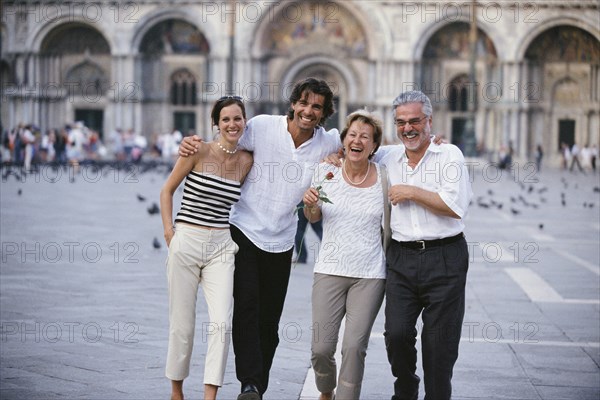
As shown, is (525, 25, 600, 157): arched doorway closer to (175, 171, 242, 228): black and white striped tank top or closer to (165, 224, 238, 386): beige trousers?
(175, 171, 242, 228): black and white striped tank top

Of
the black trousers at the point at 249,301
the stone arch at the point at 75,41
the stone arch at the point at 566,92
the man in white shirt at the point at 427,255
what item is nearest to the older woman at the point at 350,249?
the man in white shirt at the point at 427,255

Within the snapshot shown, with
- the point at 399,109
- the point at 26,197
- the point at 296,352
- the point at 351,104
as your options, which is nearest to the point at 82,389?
the point at 296,352

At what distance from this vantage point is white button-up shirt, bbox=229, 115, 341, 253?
658 cm

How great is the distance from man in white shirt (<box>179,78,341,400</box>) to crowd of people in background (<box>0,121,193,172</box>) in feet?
88.1

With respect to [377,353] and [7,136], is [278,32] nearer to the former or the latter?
[7,136]

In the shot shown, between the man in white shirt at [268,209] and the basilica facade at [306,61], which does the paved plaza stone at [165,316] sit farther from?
the basilica facade at [306,61]

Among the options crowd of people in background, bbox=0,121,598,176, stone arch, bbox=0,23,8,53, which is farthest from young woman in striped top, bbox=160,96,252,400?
stone arch, bbox=0,23,8,53

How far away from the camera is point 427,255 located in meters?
6.03

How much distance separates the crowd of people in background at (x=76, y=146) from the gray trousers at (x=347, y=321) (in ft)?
90.0

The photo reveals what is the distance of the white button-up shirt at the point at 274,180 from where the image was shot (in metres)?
6.58

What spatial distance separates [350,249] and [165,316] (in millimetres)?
3755

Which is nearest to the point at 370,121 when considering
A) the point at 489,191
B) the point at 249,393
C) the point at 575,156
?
the point at 249,393

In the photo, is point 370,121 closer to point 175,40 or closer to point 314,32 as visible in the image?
point 314,32

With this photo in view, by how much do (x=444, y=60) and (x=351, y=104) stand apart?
4.03 m
